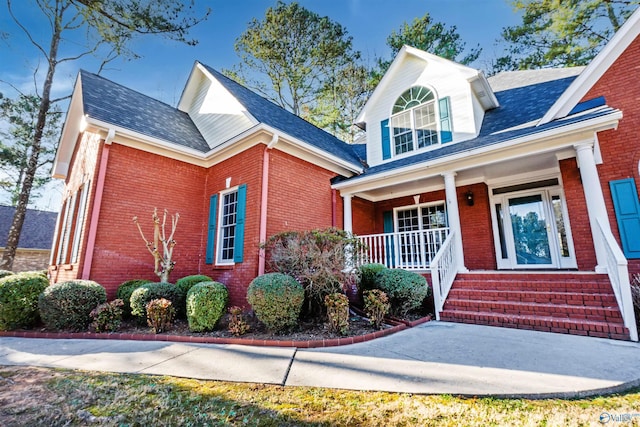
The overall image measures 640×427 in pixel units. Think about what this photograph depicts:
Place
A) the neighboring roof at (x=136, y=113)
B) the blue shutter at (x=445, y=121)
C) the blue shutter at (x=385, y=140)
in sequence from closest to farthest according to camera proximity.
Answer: the neighboring roof at (x=136, y=113) < the blue shutter at (x=445, y=121) < the blue shutter at (x=385, y=140)

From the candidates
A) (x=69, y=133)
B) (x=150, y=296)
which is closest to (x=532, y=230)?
(x=150, y=296)

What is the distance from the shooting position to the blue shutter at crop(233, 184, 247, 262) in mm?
7023

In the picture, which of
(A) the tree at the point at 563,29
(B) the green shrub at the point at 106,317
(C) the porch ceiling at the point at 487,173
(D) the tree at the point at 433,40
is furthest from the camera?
(D) the tree at the point at 433,40

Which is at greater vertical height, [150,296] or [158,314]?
[150,296]

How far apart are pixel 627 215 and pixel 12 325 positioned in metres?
12.1

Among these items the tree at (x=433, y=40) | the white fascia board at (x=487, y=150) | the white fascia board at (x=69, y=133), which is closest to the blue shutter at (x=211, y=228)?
the white fascia board at (x=487, y=150)

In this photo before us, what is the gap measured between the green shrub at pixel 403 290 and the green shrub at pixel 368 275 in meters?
0.23

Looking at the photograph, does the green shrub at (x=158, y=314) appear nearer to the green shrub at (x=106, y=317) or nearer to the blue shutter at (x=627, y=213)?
the green shrub at (x=106, y=317)

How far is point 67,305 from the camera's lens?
205 inches

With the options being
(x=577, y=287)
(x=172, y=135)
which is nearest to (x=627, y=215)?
(x=577, y=287)

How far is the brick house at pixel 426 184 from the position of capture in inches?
228

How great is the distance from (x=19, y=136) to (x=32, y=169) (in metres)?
5.13

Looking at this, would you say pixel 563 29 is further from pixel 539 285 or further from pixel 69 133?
pixel 69 133

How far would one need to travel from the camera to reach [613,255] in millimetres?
4598
